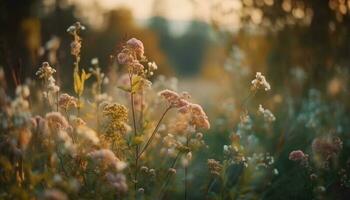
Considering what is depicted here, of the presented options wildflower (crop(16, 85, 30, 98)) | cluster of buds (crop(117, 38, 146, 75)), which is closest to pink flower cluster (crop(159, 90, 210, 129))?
cluster of buds (crop(117, 38, 146, 75))

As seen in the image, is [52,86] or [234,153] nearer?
[52,86]

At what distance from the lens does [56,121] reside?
360cm

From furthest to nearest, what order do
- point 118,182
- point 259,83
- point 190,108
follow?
point 259,83 < point 190,108 < point 118,182

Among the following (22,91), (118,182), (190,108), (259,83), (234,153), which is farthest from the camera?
(234,153)

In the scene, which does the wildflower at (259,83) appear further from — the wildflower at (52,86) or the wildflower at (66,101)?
the wildflower at (52,86)

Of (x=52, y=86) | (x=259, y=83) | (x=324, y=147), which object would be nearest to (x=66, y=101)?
(x=52, y=86)

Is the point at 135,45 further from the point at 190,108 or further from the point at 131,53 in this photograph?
the point at 190,108

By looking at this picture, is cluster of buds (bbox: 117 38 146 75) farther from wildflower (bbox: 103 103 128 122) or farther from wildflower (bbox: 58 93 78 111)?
wildflower (bbox: 58 93 78 111)

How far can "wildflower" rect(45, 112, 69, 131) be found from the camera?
136 inches

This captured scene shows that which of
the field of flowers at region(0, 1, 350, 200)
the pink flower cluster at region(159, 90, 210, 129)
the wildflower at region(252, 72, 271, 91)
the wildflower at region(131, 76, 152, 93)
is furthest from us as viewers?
the wildflower at region(252, 72, 271, 91)

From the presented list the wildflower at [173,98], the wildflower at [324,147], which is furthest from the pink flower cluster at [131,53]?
the wildflower at [324,147]

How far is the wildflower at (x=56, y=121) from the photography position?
3.46 meters

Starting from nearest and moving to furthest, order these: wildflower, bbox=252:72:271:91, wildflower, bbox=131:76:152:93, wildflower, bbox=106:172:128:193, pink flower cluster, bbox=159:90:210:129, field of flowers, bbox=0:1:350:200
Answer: wildflower, bbox=106:172:128:193
field of flowers, bbox=0:1:350:200
pink flower cluster, bbox=159:90:210:129
wildflower, bbox=131:76:152:93
wildflower, bbox=252:72:271:91

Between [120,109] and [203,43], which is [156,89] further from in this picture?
A: [203,43]
